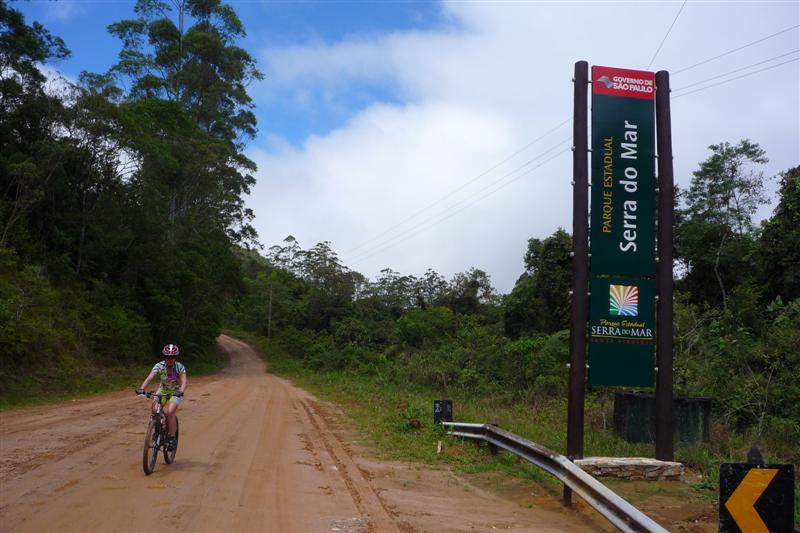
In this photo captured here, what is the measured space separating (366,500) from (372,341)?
140 ft

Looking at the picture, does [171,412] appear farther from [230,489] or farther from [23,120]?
[23,120]

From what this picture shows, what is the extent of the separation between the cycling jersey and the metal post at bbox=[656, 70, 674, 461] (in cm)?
713

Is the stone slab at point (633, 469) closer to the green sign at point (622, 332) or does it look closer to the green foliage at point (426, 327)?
the green sign at point (622, 332)

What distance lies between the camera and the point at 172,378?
31.9 feet

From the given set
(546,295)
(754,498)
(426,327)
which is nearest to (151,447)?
(754,498)

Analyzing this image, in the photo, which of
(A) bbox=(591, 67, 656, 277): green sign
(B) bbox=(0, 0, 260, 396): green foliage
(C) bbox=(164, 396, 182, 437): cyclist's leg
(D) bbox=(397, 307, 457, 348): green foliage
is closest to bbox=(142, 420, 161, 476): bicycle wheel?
(C) bbox=(164, 396, 182, 437): cyclist's leg

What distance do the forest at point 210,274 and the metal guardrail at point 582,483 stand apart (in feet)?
14.5

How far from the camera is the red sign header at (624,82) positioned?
10211mm

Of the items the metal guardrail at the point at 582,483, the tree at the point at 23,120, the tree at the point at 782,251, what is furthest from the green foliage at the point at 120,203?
the tree at the point at 782,251

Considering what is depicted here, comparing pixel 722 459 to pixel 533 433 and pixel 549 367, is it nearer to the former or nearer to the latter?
pixel 533 433

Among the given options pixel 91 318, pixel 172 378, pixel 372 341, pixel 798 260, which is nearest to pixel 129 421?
pixel 172 378

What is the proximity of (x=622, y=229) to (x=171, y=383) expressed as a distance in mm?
7194

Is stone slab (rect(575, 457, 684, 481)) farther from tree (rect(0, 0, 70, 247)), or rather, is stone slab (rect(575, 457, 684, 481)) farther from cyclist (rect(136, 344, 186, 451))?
tree (rect(0, 0, 70, 247))

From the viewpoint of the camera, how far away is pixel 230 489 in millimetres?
8172
